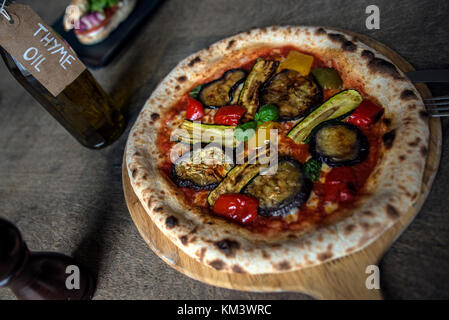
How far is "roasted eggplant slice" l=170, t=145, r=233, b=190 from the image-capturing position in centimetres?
273

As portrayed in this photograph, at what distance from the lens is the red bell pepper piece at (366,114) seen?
8.49 ft

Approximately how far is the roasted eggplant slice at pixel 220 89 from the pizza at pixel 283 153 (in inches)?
0.5

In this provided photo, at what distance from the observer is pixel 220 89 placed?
3.28 m

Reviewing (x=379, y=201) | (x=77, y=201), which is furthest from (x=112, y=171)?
(x=379, y=201)

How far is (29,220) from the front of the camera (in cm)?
340

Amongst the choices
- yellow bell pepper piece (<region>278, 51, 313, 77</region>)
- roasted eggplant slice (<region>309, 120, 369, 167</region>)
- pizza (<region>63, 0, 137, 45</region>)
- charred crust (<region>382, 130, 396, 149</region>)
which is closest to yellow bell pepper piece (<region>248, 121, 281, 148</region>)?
roasted eggplant slice (<region>309, 120, 369, 167</region>)

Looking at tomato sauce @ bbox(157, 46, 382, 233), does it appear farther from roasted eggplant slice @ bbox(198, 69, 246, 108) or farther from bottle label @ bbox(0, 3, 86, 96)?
bottle label @ bbox(0, 3, 86, 96)

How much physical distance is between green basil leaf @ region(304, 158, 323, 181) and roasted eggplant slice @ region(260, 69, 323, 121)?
1.66 feet

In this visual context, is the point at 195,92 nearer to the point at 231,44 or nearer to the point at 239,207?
the point at 231,44

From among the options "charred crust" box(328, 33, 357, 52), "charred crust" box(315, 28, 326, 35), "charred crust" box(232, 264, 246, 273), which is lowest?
"charred crust" box(232, 264, 246, 273)

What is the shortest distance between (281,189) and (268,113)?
0.71 meters
